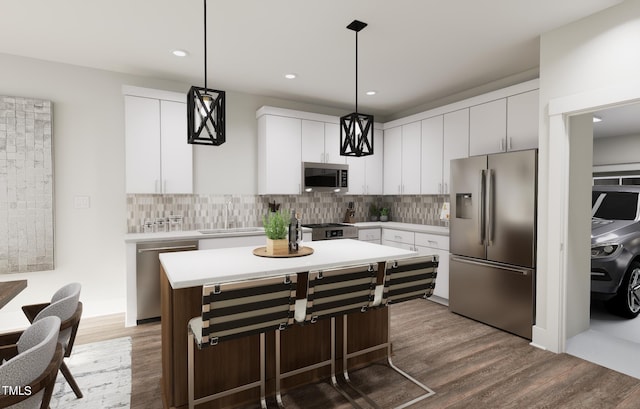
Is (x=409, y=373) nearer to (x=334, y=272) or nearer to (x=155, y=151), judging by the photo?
(x=334, y=272)

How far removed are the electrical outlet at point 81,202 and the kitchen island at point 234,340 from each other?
2.05 metres

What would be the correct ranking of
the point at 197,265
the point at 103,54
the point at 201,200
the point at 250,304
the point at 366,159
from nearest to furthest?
the point at 250,304, the point at 197,265, the point at 103,54, the point at 201,200, the point at 366,159

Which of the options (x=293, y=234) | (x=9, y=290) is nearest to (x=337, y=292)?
(x=293, y=234)

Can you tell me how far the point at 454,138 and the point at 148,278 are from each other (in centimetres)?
398

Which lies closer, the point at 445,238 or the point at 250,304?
the point at 250,304

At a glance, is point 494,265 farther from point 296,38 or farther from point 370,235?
point 296,38

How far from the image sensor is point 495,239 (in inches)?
133

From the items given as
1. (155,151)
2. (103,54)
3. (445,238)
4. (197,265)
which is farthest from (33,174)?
(445,238)

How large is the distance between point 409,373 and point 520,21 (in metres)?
2.92

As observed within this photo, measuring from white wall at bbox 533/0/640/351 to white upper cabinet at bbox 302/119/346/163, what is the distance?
8.75ft

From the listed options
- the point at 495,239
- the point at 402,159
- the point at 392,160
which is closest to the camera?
the point at 495,239

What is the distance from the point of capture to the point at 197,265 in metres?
2.08

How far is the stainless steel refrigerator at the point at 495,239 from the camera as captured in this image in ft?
10.2

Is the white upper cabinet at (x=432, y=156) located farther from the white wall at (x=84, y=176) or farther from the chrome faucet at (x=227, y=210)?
the white wall at (x=84, y=176)
